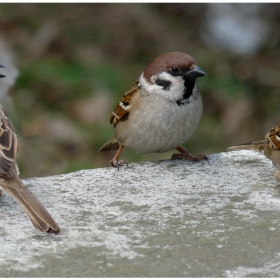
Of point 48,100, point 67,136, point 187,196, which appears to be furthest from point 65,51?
point 187,196

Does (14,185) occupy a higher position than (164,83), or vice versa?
(164,83)

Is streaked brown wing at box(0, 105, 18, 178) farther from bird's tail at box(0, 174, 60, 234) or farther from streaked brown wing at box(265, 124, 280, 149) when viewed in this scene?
streaked brown wing at box(265, 124, 280, 149)

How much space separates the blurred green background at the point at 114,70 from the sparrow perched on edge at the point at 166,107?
163 cm

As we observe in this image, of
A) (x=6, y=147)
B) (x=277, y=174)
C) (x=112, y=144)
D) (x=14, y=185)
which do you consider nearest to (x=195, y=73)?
(x=277, y=174)

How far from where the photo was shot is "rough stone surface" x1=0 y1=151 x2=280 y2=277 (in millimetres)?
2387

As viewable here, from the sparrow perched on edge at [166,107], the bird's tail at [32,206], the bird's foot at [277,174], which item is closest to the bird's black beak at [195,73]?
the sparrow perched on edge at [166,107]

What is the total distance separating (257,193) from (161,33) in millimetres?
4516

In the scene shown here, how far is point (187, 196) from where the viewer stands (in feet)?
10.6

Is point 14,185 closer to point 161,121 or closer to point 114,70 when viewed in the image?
point 161,121

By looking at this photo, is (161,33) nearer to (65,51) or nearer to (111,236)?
(65,51)

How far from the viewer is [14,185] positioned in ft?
9.77

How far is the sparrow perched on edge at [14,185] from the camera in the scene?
2694mm

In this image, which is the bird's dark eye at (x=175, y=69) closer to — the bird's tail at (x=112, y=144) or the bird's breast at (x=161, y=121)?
the bird's breast at (x=161, y=121)

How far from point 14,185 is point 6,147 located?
0.28 meters
